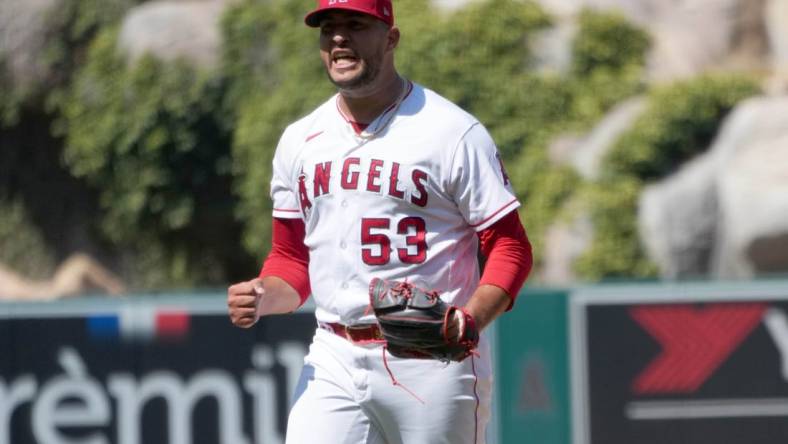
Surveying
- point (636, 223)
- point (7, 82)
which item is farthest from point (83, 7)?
point (636, 223)

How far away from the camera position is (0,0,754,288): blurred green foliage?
10250 millimetres

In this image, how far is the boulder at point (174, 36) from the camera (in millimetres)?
13086

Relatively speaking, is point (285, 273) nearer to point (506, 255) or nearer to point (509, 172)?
point (506, 255)

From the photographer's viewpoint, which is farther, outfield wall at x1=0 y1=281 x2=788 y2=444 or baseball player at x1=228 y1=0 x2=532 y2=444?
outfield wall at x1=0 y1=281 x2=788 y2=444

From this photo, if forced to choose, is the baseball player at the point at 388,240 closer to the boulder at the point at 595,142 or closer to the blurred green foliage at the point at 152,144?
the boulder at the point at 595,142

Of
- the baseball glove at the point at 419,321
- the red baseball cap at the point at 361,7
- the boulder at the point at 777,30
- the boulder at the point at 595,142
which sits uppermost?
the boulder at the point at 777,30

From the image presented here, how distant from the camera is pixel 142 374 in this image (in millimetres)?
6141

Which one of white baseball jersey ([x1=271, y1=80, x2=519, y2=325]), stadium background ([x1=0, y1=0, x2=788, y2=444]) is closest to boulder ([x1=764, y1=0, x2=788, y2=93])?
stadium background ([x1=0, y1=0, x2=788, y2=444])

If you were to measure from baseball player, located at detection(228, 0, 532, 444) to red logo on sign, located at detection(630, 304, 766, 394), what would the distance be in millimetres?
2722

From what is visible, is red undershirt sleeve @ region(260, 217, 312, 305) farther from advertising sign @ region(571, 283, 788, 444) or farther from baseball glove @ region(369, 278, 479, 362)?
advertising sign @ region(571, 283, 788, 444)

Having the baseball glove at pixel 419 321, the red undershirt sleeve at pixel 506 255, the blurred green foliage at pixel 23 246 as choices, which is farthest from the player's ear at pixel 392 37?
the blurred green foliage at pixel 23 246

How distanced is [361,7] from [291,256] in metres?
0.77

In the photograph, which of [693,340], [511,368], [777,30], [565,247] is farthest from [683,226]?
[511,368]

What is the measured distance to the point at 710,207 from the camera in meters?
9.90
